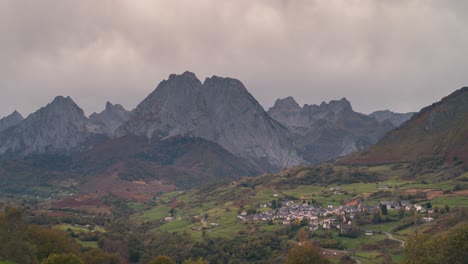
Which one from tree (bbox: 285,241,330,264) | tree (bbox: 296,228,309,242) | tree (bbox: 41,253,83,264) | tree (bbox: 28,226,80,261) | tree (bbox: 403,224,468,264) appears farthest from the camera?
tree (bbox: 296,228,309,242)

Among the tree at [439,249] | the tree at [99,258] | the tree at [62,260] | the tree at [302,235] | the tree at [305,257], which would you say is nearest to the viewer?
the tree at [62,260]

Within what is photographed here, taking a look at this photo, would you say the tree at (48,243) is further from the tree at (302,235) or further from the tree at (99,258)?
the tree at (302,235)

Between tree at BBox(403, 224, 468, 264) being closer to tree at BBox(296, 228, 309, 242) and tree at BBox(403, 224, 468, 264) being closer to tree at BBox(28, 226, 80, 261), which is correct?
tree at BBox(296, 228, 309, 242)

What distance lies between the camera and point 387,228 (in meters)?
184

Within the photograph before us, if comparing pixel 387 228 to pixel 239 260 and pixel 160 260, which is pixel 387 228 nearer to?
pixel 239 260

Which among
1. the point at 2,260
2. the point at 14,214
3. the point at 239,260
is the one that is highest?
the point at 14,214

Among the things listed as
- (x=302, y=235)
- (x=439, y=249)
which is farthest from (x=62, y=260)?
(x=302, y=235)

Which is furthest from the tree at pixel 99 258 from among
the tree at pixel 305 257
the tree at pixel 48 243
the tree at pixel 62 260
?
the tree at pixel 305 257

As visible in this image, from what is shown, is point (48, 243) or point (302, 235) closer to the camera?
point (48, 243)

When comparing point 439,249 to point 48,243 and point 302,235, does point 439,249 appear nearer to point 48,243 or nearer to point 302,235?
point 302,235

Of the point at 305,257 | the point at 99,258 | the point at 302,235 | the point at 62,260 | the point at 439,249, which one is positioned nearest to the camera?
the point at 62,260

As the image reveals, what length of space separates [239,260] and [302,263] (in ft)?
194

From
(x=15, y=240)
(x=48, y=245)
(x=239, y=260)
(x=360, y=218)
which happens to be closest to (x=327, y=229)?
(x=360, y=218)

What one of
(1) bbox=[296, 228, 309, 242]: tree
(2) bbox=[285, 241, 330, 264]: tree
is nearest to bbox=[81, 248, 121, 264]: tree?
(2) bbox=[285, 241, 330, 264]: tree
